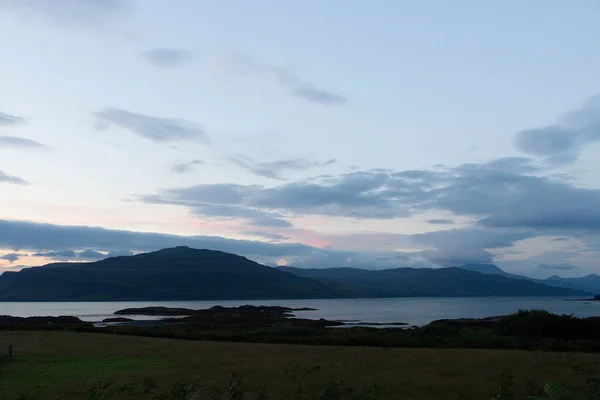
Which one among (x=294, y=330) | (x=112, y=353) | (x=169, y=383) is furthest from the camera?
(x=294, y=330)

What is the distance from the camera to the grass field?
2730 cm

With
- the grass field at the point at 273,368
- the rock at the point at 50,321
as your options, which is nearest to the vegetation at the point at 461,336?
the grass field at the point at 273,368

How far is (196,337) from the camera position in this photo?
6309cm

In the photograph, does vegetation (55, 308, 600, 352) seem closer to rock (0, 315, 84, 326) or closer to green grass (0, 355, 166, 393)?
green grass (0, 355, 166, 393)

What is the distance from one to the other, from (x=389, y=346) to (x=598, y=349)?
1862 centimetres

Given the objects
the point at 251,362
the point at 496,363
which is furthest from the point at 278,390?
the point at 496,363

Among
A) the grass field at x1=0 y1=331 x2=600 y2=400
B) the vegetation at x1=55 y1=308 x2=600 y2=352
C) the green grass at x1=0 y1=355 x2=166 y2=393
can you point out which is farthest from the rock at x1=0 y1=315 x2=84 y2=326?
the green grass at x1=0 y1=355 x2=166 y2=393

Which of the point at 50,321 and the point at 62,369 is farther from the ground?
the point at 62,369

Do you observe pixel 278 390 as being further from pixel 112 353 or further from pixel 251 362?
pixel 112 353

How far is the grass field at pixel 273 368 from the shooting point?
89.6 ft

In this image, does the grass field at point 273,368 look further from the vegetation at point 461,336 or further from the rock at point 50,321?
the rock at point 50,321

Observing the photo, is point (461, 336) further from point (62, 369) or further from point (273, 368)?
point (62, 369)

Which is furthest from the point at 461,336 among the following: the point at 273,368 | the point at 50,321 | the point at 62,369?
the point at 50,321

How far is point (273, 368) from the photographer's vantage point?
33.3 meters
